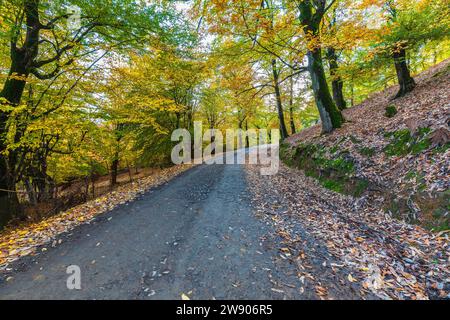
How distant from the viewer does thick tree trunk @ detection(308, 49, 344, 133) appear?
859cm

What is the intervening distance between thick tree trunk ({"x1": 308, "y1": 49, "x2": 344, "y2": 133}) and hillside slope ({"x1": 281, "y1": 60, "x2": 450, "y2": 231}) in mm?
757

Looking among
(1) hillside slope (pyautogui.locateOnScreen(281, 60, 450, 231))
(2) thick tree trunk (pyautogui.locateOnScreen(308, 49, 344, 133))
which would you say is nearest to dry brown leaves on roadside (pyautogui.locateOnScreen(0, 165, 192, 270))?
(1) hillside slope (pyautogui.locateOnScreen(281, 60, 450, 231))

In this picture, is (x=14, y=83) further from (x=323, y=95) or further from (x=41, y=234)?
(x=323, y=95)

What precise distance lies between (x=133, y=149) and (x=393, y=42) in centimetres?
1360

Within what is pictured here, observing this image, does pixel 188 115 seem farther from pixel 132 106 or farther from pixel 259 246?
pixel 259 246

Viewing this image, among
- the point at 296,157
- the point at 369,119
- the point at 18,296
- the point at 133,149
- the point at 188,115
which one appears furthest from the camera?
the point at 188,115

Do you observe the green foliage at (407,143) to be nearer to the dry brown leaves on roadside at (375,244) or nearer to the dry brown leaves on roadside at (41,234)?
the dry brown leaves on roadside at (375,244)

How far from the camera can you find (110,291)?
2365 mm

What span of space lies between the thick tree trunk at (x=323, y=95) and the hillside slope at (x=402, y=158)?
2.48 feet

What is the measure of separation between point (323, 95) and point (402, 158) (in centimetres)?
492

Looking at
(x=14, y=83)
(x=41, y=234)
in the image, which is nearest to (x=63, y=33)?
(x=14, y=83)

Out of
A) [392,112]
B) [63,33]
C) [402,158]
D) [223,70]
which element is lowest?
[402,158]

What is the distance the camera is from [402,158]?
4.74m

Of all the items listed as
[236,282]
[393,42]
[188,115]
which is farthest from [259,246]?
[188,115]
